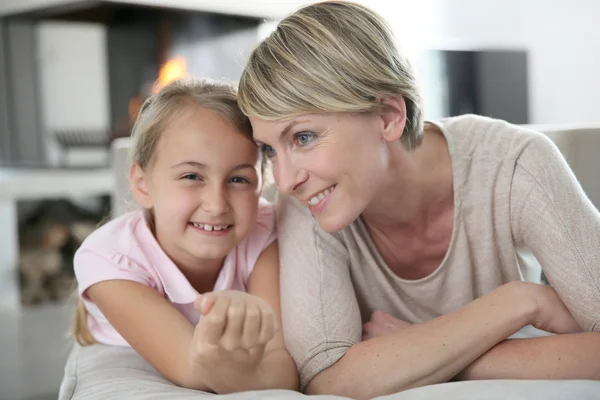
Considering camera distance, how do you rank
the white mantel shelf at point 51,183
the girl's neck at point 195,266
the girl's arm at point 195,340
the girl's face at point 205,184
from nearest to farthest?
the girl's arm at point 195,340
the girl's face at point 205,184
the girl's neck at point 195,266
the white mantel shelf at point 51,183

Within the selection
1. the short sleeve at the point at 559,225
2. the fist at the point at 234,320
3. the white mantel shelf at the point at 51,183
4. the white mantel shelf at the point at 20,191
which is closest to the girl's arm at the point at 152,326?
the fist at the point at 234,320

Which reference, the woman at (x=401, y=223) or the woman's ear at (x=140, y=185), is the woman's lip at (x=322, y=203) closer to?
the woman at (x=401, y=223)

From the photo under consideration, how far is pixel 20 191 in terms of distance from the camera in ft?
11.8

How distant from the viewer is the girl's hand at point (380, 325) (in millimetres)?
1252

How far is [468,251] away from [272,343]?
0.37 m

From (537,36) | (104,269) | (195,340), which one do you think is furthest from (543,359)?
(537,36)

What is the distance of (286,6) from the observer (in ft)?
14.5

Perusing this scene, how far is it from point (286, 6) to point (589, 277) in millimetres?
3566

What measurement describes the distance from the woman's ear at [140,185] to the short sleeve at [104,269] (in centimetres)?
12

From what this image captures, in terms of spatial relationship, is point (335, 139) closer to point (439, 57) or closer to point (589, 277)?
point (589, 277)

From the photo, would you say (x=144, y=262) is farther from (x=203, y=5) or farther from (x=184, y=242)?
(x=203, y=5)

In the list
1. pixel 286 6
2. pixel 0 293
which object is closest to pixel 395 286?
pixel 0 293

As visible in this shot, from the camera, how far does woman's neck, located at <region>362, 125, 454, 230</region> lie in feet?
4.30

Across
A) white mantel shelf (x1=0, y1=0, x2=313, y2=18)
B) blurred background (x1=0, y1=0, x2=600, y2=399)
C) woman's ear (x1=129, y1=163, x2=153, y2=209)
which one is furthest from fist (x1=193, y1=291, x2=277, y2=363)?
white mantel shelf (x1=0, y1=0, x2=313, y2=18)
